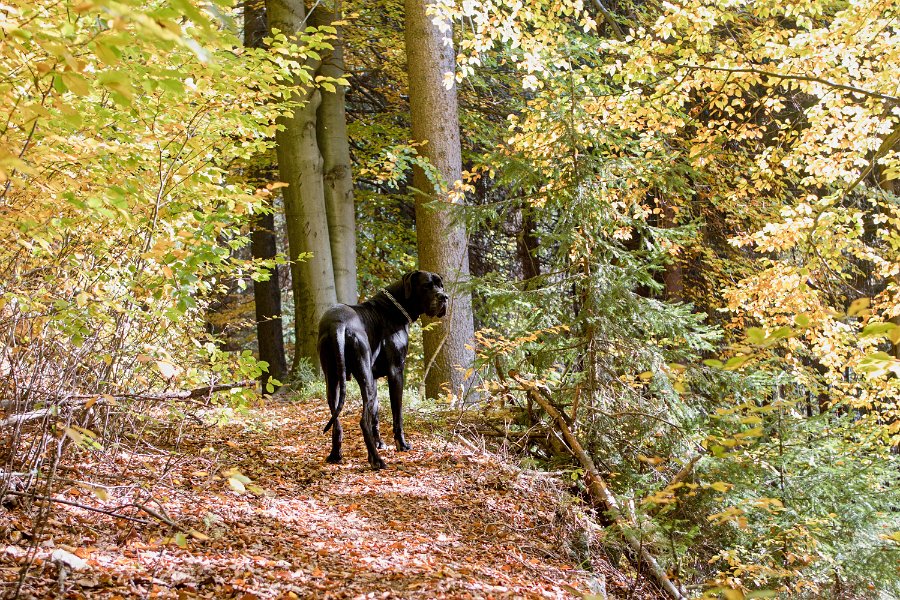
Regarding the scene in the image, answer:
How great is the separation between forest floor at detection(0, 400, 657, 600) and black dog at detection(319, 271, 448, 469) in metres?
0.35

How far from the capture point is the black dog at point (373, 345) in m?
6.48

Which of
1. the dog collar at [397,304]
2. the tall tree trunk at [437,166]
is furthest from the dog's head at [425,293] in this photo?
the tall tree trunk at [437,166]

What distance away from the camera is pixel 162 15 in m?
2.21

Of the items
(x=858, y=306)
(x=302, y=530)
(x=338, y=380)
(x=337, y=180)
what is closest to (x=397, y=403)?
(x=338, y=380)

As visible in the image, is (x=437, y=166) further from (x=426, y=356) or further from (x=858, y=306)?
(x=858, y=306)

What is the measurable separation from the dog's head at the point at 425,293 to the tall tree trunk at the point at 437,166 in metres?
2.07

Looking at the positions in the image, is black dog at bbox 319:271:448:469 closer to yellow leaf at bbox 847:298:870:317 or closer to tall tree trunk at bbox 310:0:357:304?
yellow leaf at bbox 847:298:870:317

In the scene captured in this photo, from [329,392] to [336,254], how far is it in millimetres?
6357

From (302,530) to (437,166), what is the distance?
629 cm

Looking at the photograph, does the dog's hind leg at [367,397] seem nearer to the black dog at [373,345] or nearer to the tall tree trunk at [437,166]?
the black dog at [373,345]

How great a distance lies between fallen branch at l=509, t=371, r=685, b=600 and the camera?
5180 millimetres

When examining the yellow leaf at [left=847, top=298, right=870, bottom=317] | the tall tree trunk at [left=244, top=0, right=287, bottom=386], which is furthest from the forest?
the tall tree trunk at [left=244, top=0, right=287, bottom=386]

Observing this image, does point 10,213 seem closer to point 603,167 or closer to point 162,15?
point 162,15

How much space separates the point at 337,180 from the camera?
498 inches
